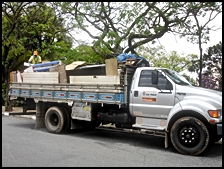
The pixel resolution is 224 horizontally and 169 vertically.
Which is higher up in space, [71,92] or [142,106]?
[71,92]

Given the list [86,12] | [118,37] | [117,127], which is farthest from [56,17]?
[117,127]

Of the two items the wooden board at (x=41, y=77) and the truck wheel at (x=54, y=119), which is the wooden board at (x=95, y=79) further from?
the truck wheel at (x=54, y=119)

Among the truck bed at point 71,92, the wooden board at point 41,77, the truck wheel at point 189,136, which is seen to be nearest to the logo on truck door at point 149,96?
the truck bed at point 71,92

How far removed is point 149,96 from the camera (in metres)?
7.88

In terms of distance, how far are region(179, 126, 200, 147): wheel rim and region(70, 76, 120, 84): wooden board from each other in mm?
2244

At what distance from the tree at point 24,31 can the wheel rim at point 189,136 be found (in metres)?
10.1

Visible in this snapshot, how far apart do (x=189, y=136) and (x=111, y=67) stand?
2842 millimetres

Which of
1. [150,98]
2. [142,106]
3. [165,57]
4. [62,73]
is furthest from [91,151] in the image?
[165,57]

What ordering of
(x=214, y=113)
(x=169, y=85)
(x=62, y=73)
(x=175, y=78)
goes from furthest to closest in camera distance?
(x=62, y=73), (x=175, y=78), (x=169, y=85), (x=214, y=113)

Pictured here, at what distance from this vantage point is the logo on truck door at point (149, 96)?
7.79 meters

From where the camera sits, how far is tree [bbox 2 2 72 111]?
580 inches

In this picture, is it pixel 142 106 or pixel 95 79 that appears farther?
pixel 95 79

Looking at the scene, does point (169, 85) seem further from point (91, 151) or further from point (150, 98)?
point (91, 151)

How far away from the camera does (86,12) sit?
1351cm
